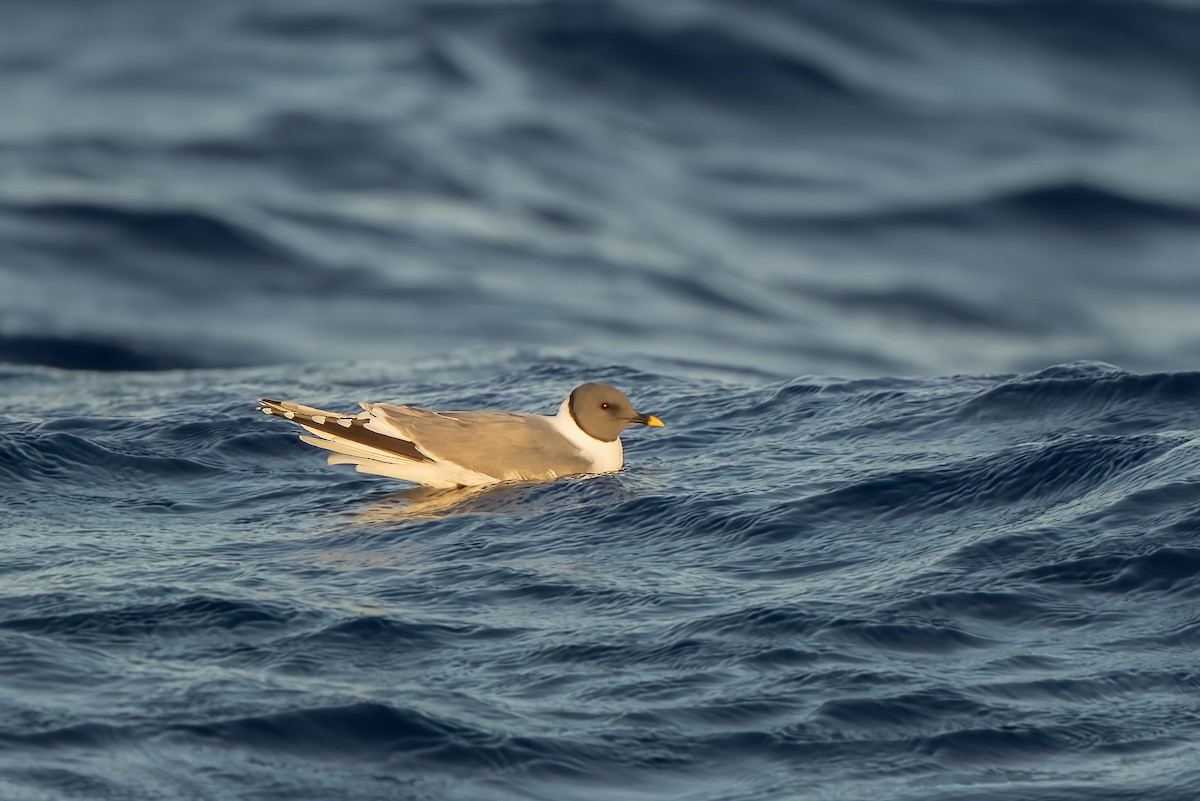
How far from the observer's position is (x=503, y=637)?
7.55 meters

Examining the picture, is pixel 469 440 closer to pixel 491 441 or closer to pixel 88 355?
pixel 491 441

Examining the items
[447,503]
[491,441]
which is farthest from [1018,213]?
[447,503]

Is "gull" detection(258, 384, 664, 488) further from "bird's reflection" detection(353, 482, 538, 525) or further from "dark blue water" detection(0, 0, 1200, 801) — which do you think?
"dark blue water" detection(0, 0, 1200, 801)

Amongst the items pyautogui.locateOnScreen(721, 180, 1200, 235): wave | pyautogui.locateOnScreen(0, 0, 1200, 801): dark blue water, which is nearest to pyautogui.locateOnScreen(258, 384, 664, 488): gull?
pyautogui.locateOnScreen(0, 0, 1200, 801): dark blue water

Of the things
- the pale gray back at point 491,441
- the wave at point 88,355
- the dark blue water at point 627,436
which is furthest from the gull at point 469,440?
the wave at point 88,355

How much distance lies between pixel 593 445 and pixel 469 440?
0.78 m

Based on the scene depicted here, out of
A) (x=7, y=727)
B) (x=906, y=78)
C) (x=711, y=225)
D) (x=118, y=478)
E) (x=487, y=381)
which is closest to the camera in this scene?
(x=7, y=727)

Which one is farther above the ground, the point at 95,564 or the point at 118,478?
A: the point at 118,478

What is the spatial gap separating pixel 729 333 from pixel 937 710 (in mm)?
14086

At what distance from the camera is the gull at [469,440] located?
32.2 feet

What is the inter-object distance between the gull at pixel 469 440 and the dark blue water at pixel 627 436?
221mm

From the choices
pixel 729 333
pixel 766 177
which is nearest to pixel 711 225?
pixel 766 177

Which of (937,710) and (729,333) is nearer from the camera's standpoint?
(937,710)

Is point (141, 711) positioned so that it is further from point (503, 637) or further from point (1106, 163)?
point (1106, 163)
